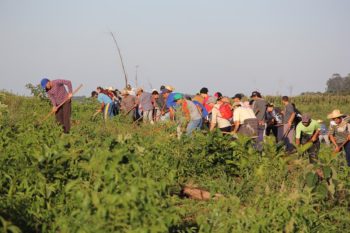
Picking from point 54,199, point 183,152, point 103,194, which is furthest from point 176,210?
point 183,152

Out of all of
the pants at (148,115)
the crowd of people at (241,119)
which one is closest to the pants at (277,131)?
the crowd of people at (241,119)

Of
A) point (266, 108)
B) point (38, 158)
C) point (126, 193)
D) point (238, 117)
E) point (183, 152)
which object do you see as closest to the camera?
point (126, 193)

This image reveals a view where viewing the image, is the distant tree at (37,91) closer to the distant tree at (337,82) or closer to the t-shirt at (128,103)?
the t-shirt at (128,103)

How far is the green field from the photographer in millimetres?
4652

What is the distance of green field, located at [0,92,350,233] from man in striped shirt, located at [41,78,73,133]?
8.49 ft

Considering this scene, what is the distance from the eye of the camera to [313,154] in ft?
39.4

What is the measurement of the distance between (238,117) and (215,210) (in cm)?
689

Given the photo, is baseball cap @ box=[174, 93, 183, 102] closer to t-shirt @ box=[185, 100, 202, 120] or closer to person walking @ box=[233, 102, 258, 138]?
t-shirt @ box=[185, 100, 202, 120]

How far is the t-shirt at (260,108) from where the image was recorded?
15.2 metres

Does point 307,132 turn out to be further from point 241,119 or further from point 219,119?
point 219,119

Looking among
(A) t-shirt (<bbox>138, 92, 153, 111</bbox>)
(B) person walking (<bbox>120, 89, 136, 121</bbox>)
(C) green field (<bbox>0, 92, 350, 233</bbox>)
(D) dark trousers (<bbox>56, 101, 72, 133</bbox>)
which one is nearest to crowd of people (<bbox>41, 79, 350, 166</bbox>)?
(D) dark trousers (<bbox>56, 101, 72, 133</bbox>)

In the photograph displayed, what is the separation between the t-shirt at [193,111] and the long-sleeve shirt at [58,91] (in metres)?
2.48

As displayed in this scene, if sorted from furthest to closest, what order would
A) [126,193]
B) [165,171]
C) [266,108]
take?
[266,108]
[165,171]
[126,193]

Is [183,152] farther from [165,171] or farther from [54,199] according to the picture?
[54,199]
